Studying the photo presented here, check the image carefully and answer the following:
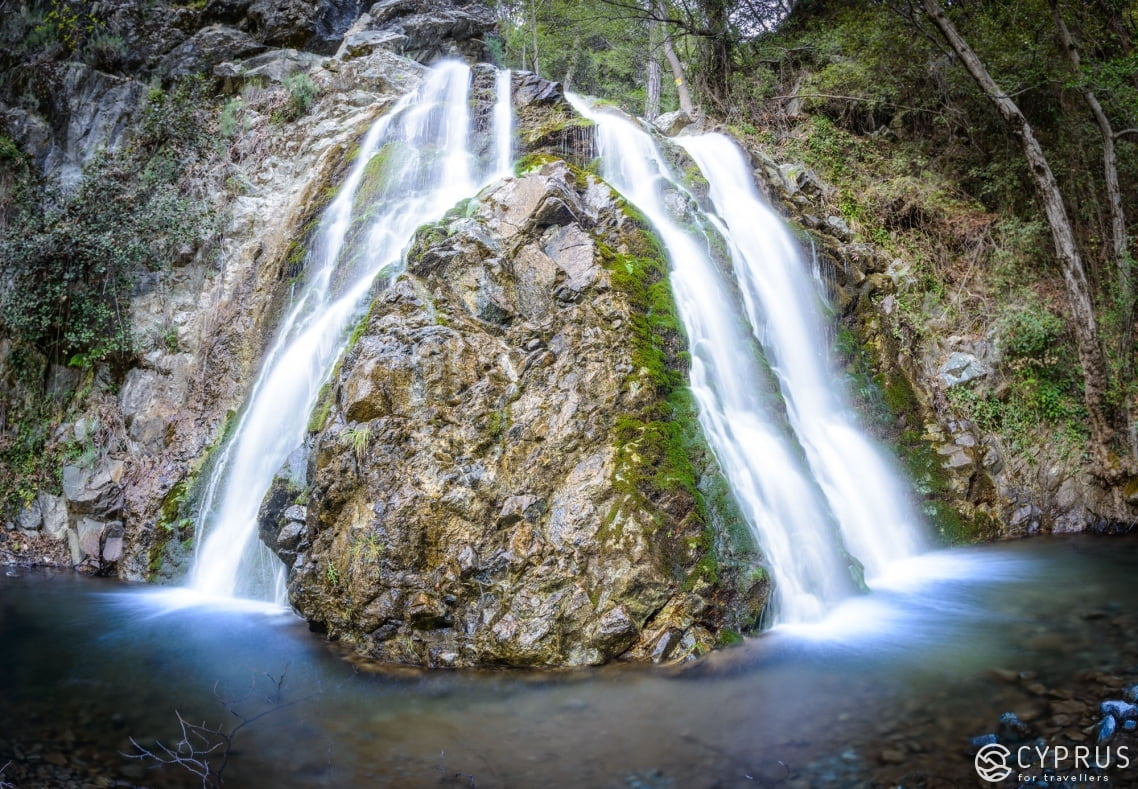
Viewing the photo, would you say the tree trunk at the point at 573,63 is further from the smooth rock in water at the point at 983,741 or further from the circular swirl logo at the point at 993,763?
the circular swirl logo at the point at 993,763

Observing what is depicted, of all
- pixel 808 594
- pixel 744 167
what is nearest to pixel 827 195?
pixel 744 167

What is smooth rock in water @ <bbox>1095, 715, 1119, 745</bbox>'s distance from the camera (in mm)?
3895

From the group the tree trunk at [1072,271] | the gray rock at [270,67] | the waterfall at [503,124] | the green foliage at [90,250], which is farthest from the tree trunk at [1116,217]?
the gray rock at [270,67]

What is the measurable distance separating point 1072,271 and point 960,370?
1.95 m

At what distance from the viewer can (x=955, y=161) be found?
13242 mm

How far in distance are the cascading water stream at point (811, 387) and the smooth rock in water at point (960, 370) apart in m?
2.06

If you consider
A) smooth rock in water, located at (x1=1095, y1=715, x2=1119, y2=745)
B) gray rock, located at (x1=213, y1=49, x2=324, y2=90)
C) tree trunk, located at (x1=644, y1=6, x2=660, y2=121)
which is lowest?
smooth rock in water, located at (x1=1095, y1=715, x2=1119, y2=745)

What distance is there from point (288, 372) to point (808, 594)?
667cm

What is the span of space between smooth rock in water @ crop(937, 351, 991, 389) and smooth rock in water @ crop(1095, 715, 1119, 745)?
6.84 m

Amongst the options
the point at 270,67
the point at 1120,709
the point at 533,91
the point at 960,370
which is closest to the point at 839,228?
the point at 960,370

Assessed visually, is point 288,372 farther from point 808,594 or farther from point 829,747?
point 829,747

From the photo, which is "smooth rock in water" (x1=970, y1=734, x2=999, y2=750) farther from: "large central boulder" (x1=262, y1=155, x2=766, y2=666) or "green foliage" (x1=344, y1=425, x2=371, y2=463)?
"green foliage" (x1=344, y1=425, x2=371, y2=463)

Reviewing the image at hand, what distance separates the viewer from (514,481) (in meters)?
6.07

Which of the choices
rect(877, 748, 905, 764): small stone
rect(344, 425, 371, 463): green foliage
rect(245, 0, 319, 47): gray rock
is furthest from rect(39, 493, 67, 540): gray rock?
rect(245, 0, 319, 47): gray rock
